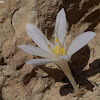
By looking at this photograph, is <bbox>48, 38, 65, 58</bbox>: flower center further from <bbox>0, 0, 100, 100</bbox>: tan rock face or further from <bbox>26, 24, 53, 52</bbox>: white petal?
<bbox>0, 0, 100, 100</bbox>: tan rock face

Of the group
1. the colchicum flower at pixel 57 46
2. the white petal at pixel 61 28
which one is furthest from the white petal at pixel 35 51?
the white petal at pixel 61 28

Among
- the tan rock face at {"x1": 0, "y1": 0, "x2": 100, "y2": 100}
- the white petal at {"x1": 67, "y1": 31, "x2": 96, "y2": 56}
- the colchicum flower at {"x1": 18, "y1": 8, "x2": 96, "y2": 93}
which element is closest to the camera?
the white petal at {"x1": 67, "y1": 31, "x2": 96, "y2": 56}

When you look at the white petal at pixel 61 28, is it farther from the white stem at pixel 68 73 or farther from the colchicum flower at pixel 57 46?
the white stem at pixel 68 73

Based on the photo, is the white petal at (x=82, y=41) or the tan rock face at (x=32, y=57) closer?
the white petal at (x=82, y=41)

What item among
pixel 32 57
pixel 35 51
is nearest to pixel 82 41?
pixel 35 51

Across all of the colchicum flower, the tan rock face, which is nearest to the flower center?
the colchicum flower

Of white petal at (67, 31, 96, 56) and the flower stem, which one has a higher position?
white petal at (67, 31, 96, 56)

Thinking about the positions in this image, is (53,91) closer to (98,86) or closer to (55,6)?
(98,86)

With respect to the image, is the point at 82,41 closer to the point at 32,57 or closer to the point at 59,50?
the point at 59,50

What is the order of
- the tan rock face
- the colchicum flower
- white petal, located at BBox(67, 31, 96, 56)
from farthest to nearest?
the tan rock face
the colchicum flower
white petal, located at BBox(67, 31, 96, 56)
